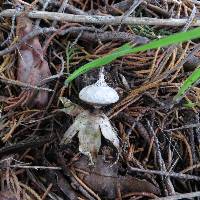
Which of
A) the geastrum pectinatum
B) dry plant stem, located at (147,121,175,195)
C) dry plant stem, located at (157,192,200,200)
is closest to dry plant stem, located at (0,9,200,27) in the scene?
the geastrum pectinatum

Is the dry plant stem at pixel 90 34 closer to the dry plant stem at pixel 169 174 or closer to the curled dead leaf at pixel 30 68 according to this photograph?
the curled dead leaf at pixel 30 68

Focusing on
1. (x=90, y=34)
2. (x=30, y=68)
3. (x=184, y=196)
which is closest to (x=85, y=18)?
(x=90, y=34)

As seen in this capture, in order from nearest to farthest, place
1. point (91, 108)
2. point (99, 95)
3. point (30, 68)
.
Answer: point (99, 95) < point (91, 108) < point (30, 68)

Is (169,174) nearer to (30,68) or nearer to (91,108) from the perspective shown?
(91,108)

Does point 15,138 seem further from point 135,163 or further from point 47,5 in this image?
point 47,5

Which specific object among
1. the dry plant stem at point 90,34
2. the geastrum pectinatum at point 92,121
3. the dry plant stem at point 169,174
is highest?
the dry plant stem at point 90,34

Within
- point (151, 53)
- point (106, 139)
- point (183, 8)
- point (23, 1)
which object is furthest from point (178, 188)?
point (23, 1)

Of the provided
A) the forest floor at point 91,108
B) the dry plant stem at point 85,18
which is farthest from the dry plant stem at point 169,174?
the dry plant stem at point 85,18

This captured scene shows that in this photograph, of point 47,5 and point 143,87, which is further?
point 47,5
